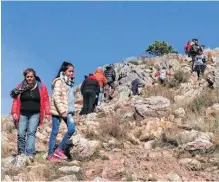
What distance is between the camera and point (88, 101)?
15102 mm

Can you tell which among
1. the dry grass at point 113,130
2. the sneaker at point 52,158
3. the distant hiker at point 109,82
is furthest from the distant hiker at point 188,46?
the sneaker at point 52,158

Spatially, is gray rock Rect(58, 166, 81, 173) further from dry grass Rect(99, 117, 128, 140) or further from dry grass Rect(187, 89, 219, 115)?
dry grass Rect(187, 89, 219, 115)

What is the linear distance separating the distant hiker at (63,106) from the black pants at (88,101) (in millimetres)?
5974

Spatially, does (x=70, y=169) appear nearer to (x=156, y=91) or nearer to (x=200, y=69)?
(x=156, y=91)

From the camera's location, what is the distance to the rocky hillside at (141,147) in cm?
739

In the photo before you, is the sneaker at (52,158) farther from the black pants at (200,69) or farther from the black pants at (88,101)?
the black pants at (200,69)

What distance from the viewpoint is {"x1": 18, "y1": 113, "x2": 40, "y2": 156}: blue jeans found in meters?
8.66

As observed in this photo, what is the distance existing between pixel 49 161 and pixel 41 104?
3.39 feet

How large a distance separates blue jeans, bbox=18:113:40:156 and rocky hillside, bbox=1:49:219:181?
21 cm

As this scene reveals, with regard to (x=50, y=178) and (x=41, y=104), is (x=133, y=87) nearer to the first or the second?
(x=41, y=104)

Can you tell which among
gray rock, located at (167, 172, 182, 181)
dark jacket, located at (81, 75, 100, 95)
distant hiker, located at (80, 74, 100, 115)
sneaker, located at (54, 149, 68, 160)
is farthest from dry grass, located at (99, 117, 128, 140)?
dark jacket, located at (81, 75, 100, 95)

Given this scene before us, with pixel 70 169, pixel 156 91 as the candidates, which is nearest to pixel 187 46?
pixel 156 91

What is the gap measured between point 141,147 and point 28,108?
6.99 ft

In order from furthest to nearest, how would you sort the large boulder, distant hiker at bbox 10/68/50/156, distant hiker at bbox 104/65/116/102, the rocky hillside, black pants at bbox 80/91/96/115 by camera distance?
distant hiker at bbox 104/65/116/102 < black pants at bbox 80/91/96/115 < the large boulder < distant hiker at bbox 10/68/50/156 < the rocky hillside
